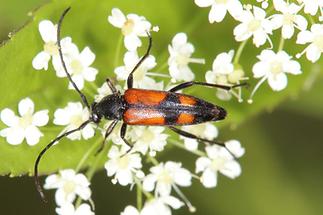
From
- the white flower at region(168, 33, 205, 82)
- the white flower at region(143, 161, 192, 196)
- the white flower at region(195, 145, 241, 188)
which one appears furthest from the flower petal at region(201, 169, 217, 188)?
the white flower at region(168, 33, 205, 82)

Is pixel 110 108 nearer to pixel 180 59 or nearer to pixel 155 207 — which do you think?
pixel 180 59

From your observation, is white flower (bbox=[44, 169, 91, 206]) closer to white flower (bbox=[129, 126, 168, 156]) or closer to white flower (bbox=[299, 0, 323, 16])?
white flower (bbox=[129, 126, 168, 156])

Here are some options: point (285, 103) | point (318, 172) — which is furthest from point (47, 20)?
point (318, 172)

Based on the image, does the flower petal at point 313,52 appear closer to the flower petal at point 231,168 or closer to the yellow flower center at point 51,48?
the flower petal at point 231,168

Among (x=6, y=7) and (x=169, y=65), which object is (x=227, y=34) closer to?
(x=169, y=65)

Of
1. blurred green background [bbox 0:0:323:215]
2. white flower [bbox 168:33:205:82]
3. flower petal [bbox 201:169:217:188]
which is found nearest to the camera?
white flower [bbox 168:33:205:82]
